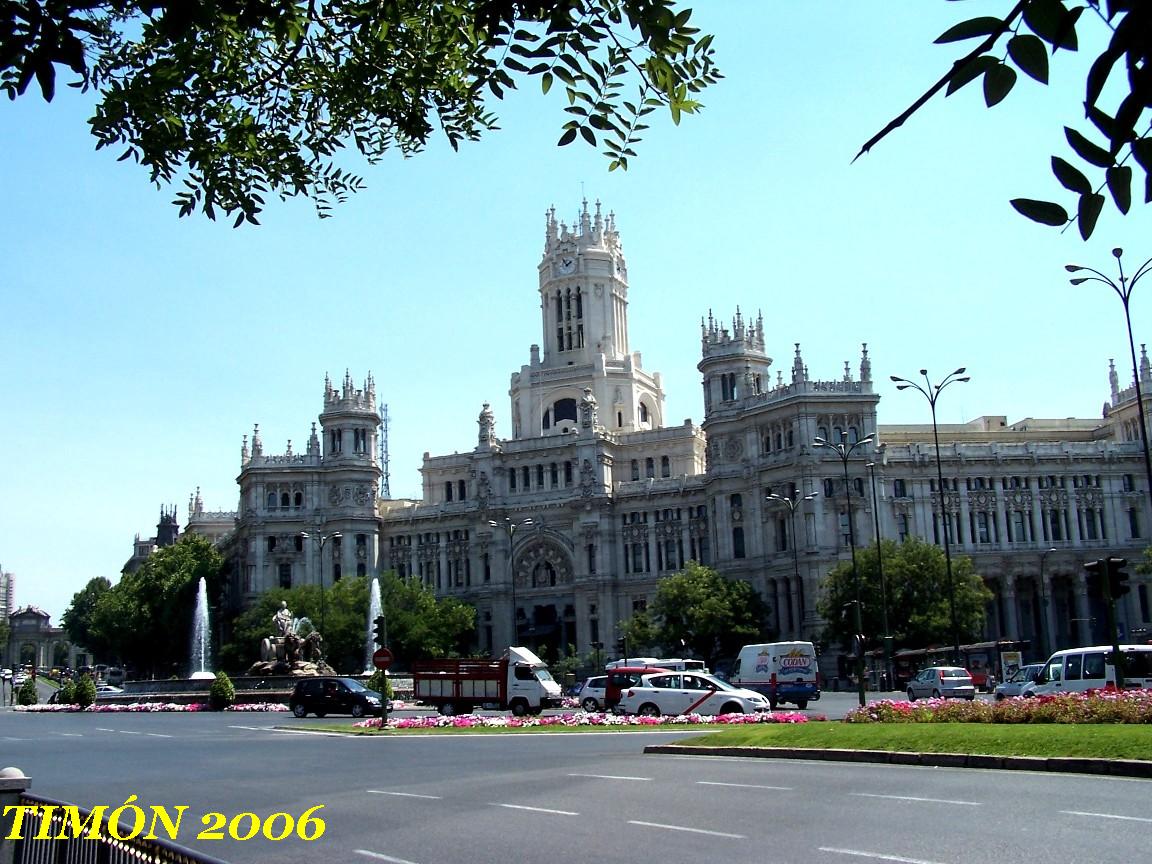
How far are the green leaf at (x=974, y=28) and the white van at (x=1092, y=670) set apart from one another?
1304 inches

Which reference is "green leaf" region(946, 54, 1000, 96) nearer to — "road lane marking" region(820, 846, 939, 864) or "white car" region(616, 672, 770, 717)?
"road lane marking" region(820, 846, 939, 864)

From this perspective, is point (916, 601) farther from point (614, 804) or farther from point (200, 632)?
point (200, 632)

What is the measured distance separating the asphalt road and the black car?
18.8m

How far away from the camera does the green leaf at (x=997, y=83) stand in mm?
4945

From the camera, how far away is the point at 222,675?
199 ft

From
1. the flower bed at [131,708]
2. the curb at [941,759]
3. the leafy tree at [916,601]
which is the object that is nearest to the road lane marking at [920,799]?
the curb at [941,759]

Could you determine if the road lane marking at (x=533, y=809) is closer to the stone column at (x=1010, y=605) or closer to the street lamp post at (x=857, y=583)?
the street lamp post at (x=857, y=583)

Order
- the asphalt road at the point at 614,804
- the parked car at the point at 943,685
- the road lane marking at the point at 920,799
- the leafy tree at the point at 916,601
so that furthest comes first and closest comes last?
the leafy tree at the point at 916,601
the parked car at the point at 943,685
the road lane marking at the point at 920,799
the asphalt road at the point at 614,804

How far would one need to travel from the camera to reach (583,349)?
118 metres

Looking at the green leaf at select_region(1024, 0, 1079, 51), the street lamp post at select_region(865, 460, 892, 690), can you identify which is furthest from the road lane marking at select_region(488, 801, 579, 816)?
the street lamp post at select_region(865, 460, 892, 690)

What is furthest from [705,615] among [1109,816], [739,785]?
[1109,816]

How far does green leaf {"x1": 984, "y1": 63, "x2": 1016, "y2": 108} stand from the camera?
4.95 m

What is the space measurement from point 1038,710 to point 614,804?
12.5m

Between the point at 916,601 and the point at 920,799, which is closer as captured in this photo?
the point at 920,799
